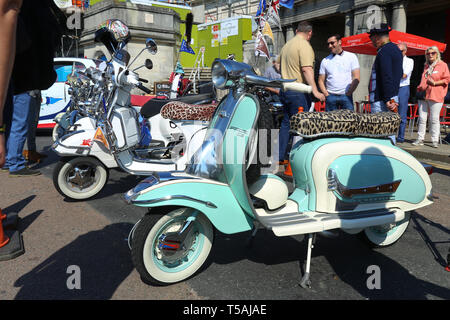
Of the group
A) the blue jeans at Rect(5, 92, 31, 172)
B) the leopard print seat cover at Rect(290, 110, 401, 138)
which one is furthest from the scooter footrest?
the blue jeans at Rect(5, 92, 31, 172)

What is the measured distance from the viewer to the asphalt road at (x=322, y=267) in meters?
2.26

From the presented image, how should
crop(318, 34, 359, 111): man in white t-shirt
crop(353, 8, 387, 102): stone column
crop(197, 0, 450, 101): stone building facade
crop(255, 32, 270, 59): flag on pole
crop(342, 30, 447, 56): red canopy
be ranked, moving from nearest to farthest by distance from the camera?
crop(318, 34, 359, 111): man in white t-shirt
crop(342, 30, 447, 56): red canopy
crop(255, 32, 270, 59): flag on pole
crop(197, 0, 450, 101): stone building facade
crop(353, 8, 387, 102): stone column

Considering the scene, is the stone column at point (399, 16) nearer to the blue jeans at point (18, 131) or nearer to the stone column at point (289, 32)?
the stone column at point (289, 32)

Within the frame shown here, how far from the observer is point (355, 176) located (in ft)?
8.34

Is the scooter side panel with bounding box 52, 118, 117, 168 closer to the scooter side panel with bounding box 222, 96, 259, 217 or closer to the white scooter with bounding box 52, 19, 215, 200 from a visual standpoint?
the white scooter with bounding box 52, 19, 215, 200

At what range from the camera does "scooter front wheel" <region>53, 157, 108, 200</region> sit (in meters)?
4.02

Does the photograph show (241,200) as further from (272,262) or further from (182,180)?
(272,262)

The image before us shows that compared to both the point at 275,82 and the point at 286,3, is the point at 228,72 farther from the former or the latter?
the point at 286,3

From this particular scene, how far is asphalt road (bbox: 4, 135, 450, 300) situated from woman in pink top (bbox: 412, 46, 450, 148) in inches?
174

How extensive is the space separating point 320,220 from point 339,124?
0.72 metres

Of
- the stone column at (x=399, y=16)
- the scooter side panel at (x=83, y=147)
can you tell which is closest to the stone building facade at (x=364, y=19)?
the stone column at (x=399, y=16)

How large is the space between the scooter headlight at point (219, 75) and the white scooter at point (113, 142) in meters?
1.95

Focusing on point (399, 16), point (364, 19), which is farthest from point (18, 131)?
point (399, 16)
